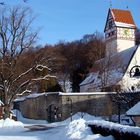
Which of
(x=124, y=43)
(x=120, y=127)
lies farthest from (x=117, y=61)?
(x=120, y=127)

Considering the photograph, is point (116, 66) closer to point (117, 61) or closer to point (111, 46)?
point (117, 61)

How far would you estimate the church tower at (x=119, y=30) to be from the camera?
7069 cm

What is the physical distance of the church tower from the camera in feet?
232

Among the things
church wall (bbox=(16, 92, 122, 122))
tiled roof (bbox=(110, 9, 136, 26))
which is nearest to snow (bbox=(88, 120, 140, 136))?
church wall (bbox=(16, 92, 122, 122))

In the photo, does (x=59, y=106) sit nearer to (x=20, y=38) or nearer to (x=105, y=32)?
(x=20, y=38)

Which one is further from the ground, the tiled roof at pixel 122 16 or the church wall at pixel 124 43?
the tiled roof at pixel 122 16

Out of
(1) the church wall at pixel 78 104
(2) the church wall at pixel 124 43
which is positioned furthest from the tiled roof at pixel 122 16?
(1) the church wall at pixel 78 104

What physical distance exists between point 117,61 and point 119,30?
1617 cm

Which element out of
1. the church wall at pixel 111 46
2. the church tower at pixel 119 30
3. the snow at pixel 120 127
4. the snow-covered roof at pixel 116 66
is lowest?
the snow at pixel 120 127

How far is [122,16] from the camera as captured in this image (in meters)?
74.7

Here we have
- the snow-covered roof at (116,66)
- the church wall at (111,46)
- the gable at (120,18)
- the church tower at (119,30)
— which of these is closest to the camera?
the snow-covered roof at (116,66)

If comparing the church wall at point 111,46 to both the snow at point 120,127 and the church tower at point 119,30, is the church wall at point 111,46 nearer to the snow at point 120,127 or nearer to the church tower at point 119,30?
the church tower at point 119,30

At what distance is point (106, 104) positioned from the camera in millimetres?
42594

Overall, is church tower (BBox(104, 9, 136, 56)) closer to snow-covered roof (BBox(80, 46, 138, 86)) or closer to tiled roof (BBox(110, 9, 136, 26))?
tiled roof (BBox(110, 9, 136, 26))
